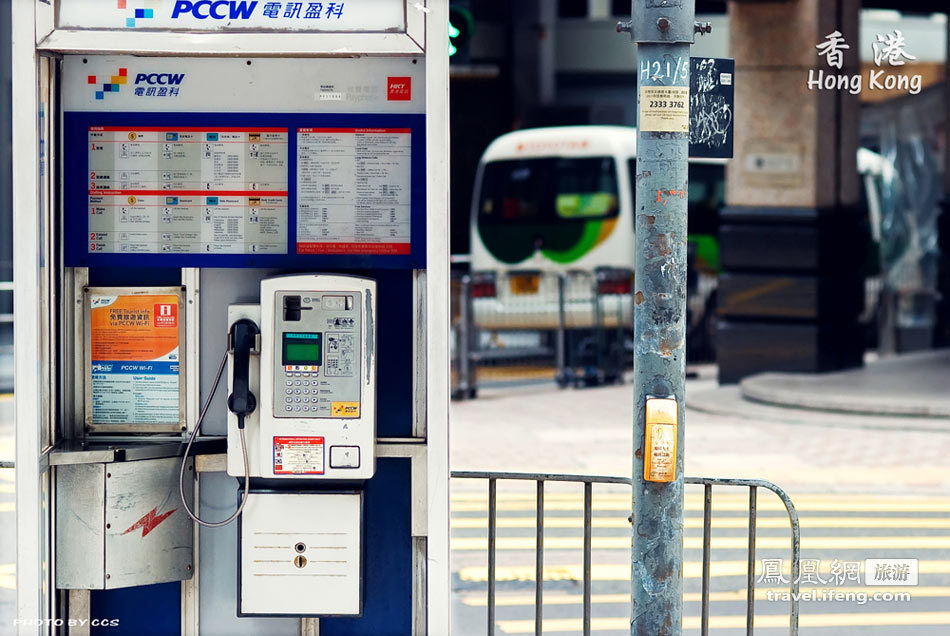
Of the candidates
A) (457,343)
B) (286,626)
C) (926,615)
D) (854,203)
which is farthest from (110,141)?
(854,203)

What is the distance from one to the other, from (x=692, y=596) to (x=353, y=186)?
321cm

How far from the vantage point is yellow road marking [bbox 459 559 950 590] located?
7.23m

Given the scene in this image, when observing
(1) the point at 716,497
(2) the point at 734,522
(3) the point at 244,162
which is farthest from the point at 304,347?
(1) the point at 716,497

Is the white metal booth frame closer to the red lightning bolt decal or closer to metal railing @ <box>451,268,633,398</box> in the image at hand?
the red lightning bolt decal

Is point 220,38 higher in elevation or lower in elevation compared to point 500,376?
higher

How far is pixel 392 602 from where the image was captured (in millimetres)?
4898

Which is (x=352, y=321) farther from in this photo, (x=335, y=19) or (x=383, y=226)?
(x=335, y=19)

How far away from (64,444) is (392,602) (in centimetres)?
120

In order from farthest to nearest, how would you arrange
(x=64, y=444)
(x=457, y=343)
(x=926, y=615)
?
(x=457, y=343) → (x=926, y=615) → (x=64, y=444)

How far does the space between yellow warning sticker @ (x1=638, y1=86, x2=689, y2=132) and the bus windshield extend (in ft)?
45.8

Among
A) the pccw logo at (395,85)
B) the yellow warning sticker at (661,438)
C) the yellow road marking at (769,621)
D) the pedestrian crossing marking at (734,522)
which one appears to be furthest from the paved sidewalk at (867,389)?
the pccw logo at (395,85)

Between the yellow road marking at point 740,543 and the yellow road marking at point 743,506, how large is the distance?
2.17 feet

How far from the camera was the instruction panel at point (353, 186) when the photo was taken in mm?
4695

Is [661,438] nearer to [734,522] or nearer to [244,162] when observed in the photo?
[244,162]
